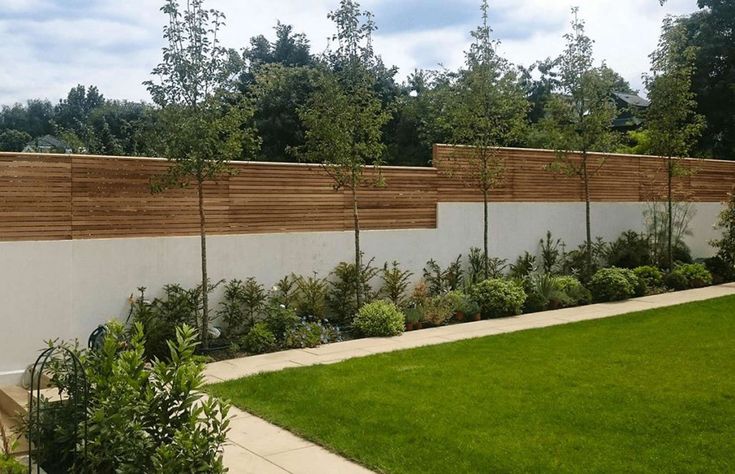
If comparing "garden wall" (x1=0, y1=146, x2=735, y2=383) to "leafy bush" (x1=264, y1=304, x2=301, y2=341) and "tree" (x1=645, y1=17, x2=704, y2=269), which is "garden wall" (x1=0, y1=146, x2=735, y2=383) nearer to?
"leafy bush" (x1=264, y1=304, x2=301, y2=341)

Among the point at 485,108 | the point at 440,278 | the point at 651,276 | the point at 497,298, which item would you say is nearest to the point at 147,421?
the point at 497,298

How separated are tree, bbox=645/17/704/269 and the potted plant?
581cm

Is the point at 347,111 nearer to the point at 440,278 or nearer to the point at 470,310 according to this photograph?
the point at 440,278

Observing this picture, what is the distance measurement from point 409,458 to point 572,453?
47.2 inches

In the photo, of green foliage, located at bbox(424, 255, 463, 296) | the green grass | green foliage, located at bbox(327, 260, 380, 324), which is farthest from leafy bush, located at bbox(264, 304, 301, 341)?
green foliage, located at bbox(424, 255, 463, 296)

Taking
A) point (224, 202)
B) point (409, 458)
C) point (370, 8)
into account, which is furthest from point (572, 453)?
point (370, 8)

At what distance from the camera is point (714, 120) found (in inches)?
957

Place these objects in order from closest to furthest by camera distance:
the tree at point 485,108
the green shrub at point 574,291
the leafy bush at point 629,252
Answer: the tree at point 485,108 → the green shrub at point 574,291 → the leafy bush at point 629,252

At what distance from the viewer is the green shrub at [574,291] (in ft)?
42.2

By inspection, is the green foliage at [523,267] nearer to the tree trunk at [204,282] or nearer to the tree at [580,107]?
the tree at [580,107]

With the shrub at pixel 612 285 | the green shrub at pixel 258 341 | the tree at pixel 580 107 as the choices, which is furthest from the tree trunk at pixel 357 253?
the tree at pixel 580 107

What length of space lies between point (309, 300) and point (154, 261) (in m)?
2.27

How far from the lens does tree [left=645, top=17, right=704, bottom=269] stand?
1470 cm

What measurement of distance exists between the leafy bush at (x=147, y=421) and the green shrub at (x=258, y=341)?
4472 millimetres
